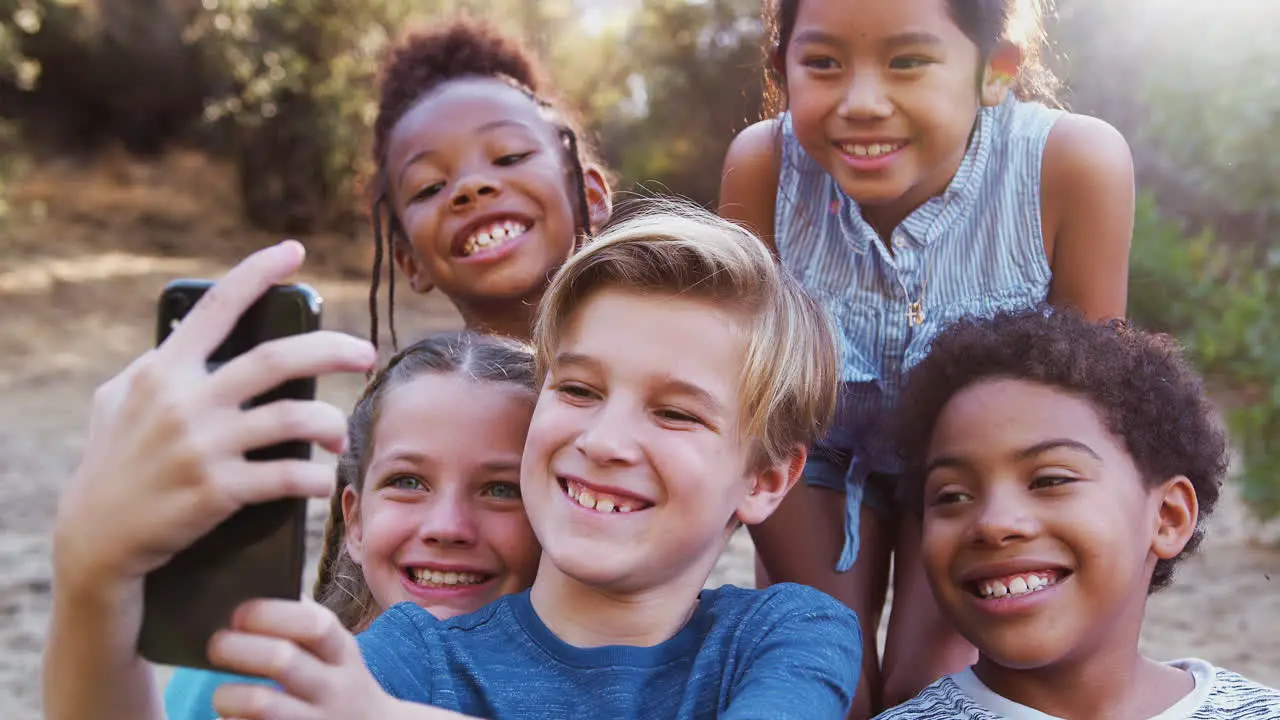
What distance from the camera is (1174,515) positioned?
219 cm

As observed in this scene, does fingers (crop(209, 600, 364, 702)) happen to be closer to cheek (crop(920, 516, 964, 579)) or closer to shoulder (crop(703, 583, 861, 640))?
shoulder (crop(703, 583, 861, 640))

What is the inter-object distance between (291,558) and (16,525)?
518 cm

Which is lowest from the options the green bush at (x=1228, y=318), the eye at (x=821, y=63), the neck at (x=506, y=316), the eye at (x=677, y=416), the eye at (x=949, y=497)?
the eye at (x=677, y=416)

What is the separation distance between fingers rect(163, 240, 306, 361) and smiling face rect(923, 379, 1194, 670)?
1271 millimetres

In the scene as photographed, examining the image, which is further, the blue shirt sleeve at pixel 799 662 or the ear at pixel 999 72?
the ear at pixel 999 72

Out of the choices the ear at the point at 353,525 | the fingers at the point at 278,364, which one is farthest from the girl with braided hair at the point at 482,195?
the fingers at the point at 278,364

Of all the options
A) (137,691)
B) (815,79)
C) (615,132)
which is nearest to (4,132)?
(615,132)

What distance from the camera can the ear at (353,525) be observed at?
87.5 inches

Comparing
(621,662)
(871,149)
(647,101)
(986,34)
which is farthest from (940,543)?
(647,101)

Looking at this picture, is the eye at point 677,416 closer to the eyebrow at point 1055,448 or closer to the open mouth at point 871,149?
the eyebrow at point 1055,448

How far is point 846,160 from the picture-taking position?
94.7 inches

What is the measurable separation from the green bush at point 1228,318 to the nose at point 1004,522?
3209 millimetres

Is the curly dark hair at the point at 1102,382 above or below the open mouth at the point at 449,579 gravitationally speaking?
above

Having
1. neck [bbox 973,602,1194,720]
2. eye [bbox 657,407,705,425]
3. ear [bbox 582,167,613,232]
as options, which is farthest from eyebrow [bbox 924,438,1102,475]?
ear [bbox 582,167,613,232]
